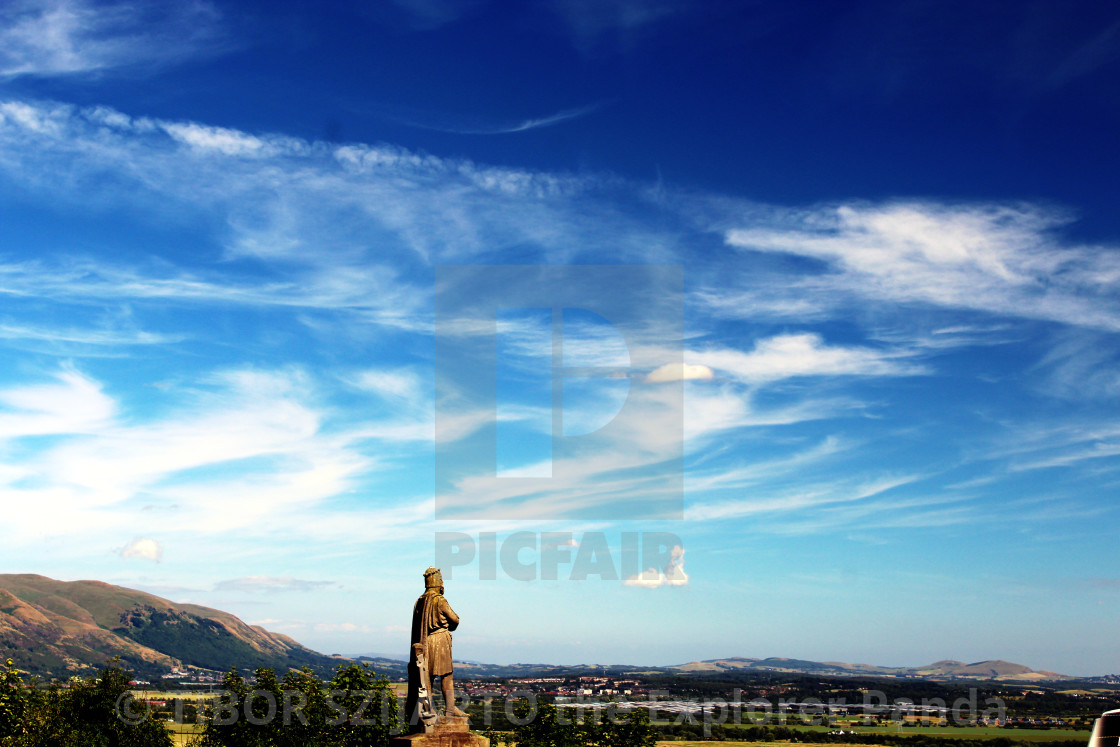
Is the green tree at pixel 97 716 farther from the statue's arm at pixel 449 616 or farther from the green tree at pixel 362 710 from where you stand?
the statue's arm at pixel 449 616

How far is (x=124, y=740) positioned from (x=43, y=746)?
594 centimetres

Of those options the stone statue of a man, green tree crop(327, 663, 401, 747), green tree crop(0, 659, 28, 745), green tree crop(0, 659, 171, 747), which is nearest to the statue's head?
the stone statue of a man

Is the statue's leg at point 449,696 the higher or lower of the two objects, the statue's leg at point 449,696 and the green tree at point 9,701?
the higher

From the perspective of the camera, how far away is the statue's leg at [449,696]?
1762 cm

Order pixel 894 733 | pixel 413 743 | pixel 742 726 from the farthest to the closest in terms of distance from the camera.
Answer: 1. pixel 742 726
2. pixel 894 733
3. pixel 413 743

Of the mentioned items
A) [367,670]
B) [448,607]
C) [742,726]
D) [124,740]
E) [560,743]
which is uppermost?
[448,607]

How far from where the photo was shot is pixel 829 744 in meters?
141

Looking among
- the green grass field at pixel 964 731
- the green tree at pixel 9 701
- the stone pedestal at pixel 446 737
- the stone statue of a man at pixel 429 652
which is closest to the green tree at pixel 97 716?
the green tree at pixel 9 701

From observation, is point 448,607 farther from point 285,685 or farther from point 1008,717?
point 1008,717

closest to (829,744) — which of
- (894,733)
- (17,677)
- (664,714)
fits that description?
(894,733)

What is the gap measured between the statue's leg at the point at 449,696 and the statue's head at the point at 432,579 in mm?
2064

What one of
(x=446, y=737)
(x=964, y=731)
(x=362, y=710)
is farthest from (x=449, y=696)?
(x=964, y=731)

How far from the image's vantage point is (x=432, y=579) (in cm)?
1866

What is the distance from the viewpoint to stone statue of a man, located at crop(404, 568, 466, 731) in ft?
57.6
